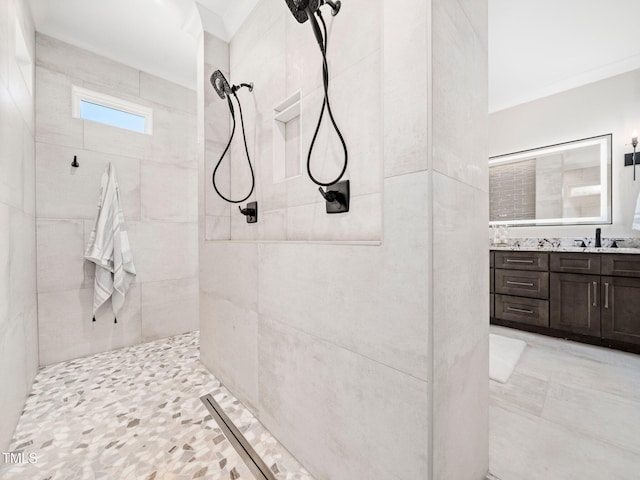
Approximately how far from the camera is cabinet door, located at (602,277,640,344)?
2217 mm

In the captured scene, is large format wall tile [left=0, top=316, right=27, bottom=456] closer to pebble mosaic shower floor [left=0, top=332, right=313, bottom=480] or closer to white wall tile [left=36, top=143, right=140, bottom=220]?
pebble mosaic shower floor [left=0, top=332, right=313, bottom=480]

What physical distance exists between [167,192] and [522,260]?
3.77m

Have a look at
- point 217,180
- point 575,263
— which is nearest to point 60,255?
point 217,180

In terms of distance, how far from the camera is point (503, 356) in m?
2.23

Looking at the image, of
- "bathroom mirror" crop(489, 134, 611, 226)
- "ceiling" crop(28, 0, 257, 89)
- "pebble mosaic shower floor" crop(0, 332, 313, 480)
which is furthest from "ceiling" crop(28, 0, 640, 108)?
"pebble mosaic shower floor" crop(0, 332, 313, 480)

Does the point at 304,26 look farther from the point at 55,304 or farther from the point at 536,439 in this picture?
the point at 55,304

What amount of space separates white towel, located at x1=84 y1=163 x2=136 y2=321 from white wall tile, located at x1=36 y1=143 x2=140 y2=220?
6cm

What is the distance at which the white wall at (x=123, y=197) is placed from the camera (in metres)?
2.09

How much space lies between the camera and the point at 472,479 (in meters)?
0.98

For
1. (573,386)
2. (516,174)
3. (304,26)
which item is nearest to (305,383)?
(304,26)

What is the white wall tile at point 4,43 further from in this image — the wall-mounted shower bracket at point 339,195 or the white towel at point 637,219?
the white towel at point 637,219

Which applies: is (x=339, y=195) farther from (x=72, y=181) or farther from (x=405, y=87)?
(x=72, y=181)

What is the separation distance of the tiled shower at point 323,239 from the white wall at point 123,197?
17mm

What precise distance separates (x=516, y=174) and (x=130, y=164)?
14.3 feet
